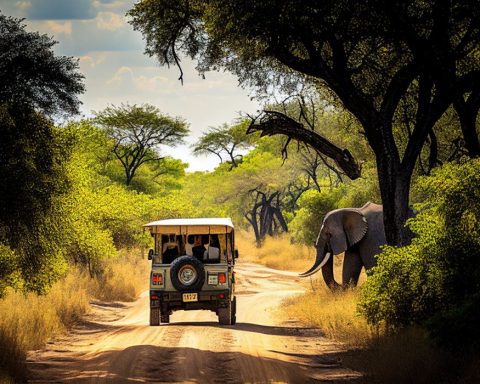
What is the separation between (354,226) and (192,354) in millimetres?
10387

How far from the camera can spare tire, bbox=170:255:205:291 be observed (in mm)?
17438

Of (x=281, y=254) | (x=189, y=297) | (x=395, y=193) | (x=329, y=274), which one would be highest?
(x=281, y=254)

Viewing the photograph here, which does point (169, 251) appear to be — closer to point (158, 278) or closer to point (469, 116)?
point (158, 278)

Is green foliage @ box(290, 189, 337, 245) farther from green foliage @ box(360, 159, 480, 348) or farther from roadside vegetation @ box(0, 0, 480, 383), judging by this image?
green foliage @ box(360, 159, 480, 348)

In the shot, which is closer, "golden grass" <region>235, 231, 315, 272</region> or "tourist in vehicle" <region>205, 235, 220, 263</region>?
"tourist in vehicle" <region>205, 235, 220, 263</region>

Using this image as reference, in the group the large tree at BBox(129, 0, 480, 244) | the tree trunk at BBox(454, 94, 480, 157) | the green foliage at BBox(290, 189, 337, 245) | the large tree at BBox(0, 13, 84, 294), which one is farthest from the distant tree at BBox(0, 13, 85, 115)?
the green foliage at BBox(290, 189, 337, 245)

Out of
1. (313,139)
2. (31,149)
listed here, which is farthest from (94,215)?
(31,149)

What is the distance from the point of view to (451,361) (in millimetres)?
10656

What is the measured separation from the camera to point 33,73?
49.2 ft

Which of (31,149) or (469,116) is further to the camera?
(469,116)

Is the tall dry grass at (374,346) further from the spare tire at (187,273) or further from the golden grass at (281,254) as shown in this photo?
the golden grass at (281,254)

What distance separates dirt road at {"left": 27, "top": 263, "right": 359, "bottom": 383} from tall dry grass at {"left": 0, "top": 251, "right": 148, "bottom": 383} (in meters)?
0.35

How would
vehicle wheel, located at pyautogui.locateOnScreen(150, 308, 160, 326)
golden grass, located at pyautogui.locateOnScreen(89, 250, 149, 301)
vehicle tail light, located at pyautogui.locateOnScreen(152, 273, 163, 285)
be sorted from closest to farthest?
1. vehicle tail light, located at pyautogui.locateOnScreen(152, 273, 163, 285)
2. vehicle wheel, located at pyautogui.locateOnScreen(150, 308, 160, 326)
3. golden grass, located at pyautogui.locateOnScreen(89, 250, 149, 301)

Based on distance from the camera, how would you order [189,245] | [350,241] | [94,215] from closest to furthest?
[189,245]
[350,241]
[94,215]
